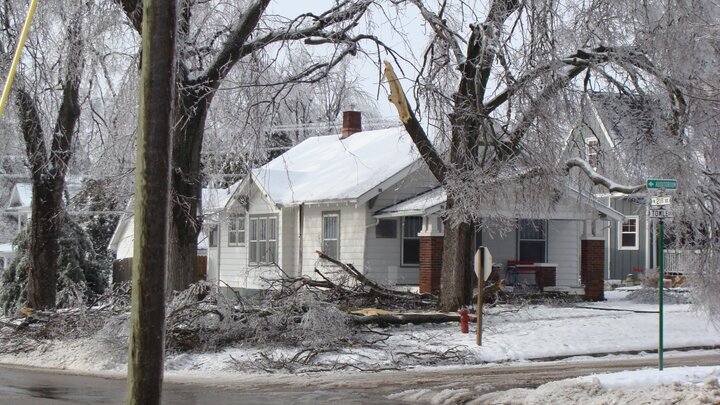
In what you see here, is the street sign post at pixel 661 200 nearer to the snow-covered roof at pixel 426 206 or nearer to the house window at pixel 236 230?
the snow-covered roof at pixel 426 206

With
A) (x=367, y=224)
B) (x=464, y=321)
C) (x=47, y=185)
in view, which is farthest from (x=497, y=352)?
(x=47, y=185)

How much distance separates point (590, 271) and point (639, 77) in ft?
36.2

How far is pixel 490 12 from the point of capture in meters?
19.8

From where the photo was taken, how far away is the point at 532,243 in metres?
30.4

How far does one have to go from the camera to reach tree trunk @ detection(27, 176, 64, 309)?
23016 mm

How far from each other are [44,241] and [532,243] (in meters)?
14.9

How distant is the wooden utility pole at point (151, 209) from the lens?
831 centimetres

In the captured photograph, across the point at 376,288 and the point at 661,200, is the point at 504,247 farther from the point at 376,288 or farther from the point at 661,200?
the point at 661,200

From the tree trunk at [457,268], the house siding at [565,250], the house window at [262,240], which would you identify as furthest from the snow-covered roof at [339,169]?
the house siding at [565,250]

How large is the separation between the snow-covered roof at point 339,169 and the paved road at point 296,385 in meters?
10.7

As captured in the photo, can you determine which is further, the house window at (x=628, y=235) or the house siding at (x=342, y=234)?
the house window at (x=628, y=235)

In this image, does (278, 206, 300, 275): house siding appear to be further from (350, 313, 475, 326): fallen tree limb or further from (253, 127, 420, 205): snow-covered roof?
(350, 313, 475, 326): fallen tree limb

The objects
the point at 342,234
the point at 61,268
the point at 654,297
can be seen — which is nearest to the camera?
the point at 61,268

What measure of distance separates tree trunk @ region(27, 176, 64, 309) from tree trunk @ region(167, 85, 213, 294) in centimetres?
484
